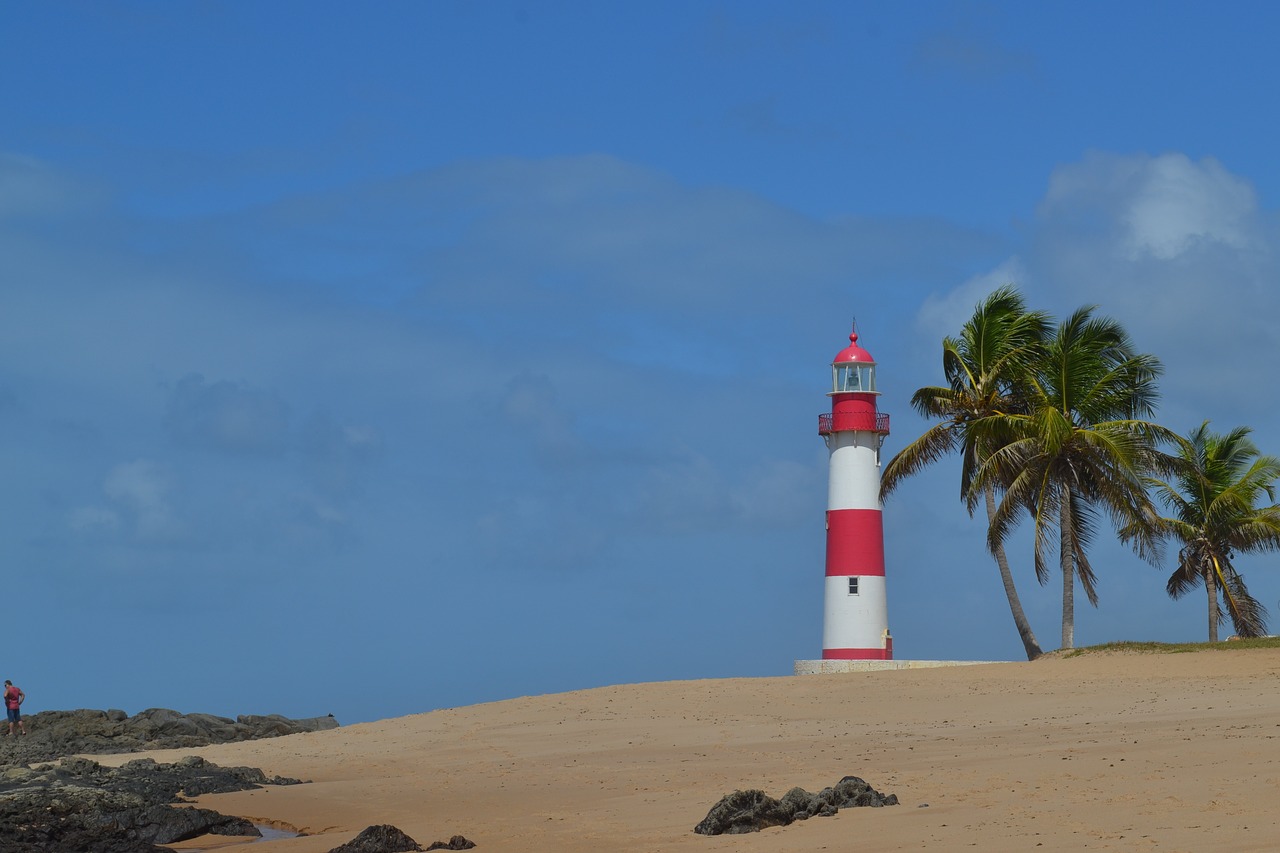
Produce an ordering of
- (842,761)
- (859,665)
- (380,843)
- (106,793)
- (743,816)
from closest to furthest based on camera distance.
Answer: (743,816)
(380,843)
(842,761)
(106,793)
(859,665)

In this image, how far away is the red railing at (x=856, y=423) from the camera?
35.6 meters

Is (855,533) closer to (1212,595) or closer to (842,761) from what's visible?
(1212,595)

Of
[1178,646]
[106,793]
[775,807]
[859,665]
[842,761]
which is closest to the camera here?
[775,807]

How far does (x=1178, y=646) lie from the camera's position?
26.1 meters

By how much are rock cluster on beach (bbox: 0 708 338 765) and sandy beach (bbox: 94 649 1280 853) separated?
3.15 m

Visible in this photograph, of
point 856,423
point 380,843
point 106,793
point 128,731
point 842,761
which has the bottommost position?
point 380,843

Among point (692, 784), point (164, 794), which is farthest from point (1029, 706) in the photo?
point (164, 794)

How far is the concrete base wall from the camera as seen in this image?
31427mm

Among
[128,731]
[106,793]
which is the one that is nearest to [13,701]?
[128,731]

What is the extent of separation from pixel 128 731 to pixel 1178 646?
22.0 metres

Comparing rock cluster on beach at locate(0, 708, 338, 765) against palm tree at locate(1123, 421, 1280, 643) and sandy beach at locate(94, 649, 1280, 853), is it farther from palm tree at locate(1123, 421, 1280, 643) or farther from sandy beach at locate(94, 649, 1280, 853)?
palm tree at locate(1123, 421, 1280, 643)

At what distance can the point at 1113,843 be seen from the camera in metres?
11.1

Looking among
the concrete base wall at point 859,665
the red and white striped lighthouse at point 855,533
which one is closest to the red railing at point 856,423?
the red and white striped lighthouse at point 855,533

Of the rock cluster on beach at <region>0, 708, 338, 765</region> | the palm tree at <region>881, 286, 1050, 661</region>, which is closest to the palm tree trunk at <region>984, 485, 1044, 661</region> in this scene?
the palm tree at <region>881, 286, 1050, 661</region>
